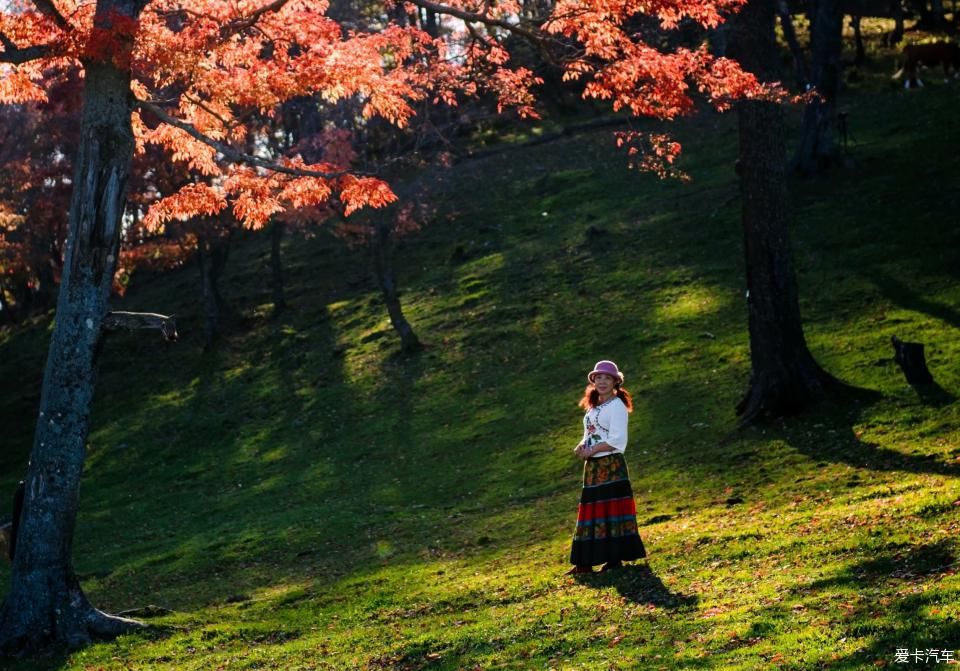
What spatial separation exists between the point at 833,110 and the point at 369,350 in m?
17.8

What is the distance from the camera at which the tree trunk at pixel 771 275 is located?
22094 millimetres

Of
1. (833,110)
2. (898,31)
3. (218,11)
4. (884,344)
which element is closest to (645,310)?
(884,344)

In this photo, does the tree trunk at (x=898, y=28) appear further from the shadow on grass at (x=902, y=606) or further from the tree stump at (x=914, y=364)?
the shadow on grass at (x=902, y=606)

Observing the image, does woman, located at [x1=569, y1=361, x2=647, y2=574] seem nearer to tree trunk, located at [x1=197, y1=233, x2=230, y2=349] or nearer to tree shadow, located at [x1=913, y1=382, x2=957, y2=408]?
tree shadow, located at [x1=913, y1=382, x2=957, y2=408]

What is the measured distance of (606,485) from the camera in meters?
14.2

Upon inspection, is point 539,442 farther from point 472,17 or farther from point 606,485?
point 472,17

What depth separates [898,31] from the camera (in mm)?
57781

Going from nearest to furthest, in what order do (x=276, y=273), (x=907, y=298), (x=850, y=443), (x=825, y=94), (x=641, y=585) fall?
(x=641, y=585) → (x=850, y=443) → (x=907, y=298) → (x=825, y=94) → (x=276, y=273)

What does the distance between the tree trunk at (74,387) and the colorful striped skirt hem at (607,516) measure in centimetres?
626

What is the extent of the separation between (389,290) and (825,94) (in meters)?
16.2

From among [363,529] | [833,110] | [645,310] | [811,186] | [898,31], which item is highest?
[898,31]

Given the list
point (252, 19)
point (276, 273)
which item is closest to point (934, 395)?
point (252, 19)

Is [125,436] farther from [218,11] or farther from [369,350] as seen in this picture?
[218,11]

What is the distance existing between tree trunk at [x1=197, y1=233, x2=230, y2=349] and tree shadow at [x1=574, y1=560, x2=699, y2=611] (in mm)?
29196
